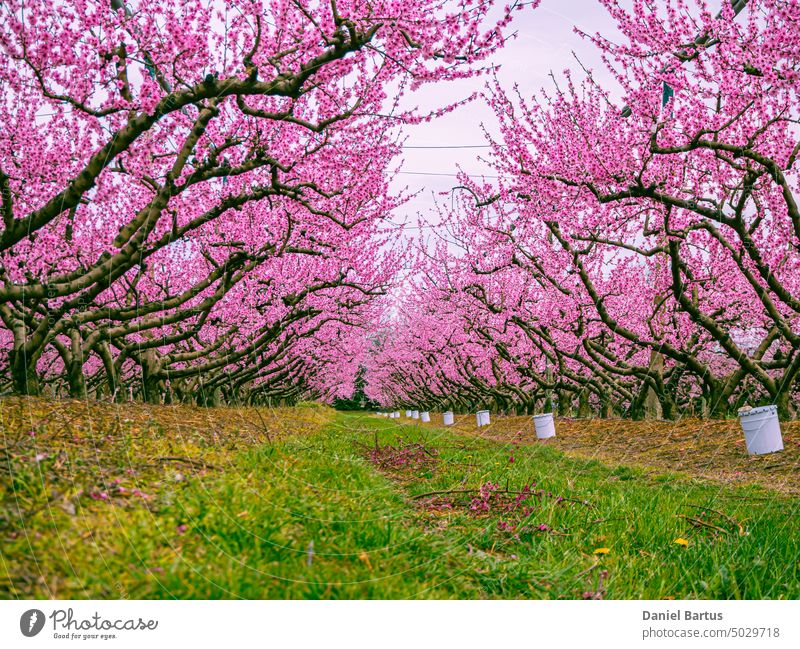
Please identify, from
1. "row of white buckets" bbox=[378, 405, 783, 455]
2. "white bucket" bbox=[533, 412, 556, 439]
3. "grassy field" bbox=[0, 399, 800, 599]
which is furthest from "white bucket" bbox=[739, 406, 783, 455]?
"white bucket" bbox=[533, 412, 556, 439]

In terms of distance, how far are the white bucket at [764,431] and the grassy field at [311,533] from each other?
387cm

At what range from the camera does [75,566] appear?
2.31 metres

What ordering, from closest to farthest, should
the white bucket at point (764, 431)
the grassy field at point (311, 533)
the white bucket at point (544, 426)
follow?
1. the grassy field at point (311, 533)
2. the white bucket at point (764, 431)
3. the white bucket at point (544, 426)

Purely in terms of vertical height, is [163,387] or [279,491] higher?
[163,387]

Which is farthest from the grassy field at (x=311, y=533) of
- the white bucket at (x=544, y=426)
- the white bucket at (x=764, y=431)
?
the white bucket at (x=544, y=426)

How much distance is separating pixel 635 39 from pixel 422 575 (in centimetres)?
869

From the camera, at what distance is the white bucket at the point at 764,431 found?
9492mm

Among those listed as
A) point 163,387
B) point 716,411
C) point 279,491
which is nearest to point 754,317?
point 716,411

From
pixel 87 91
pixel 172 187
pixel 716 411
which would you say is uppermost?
pixel 87 91

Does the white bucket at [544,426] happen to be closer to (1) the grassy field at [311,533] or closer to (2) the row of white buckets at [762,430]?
(2) the row of white buckets at [762,430]

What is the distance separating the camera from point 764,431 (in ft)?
31.2

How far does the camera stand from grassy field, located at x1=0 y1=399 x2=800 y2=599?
2455 millimetres

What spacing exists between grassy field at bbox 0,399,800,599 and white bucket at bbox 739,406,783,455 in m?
3.87

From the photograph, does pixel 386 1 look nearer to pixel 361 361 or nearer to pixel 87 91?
pixel 87 91
